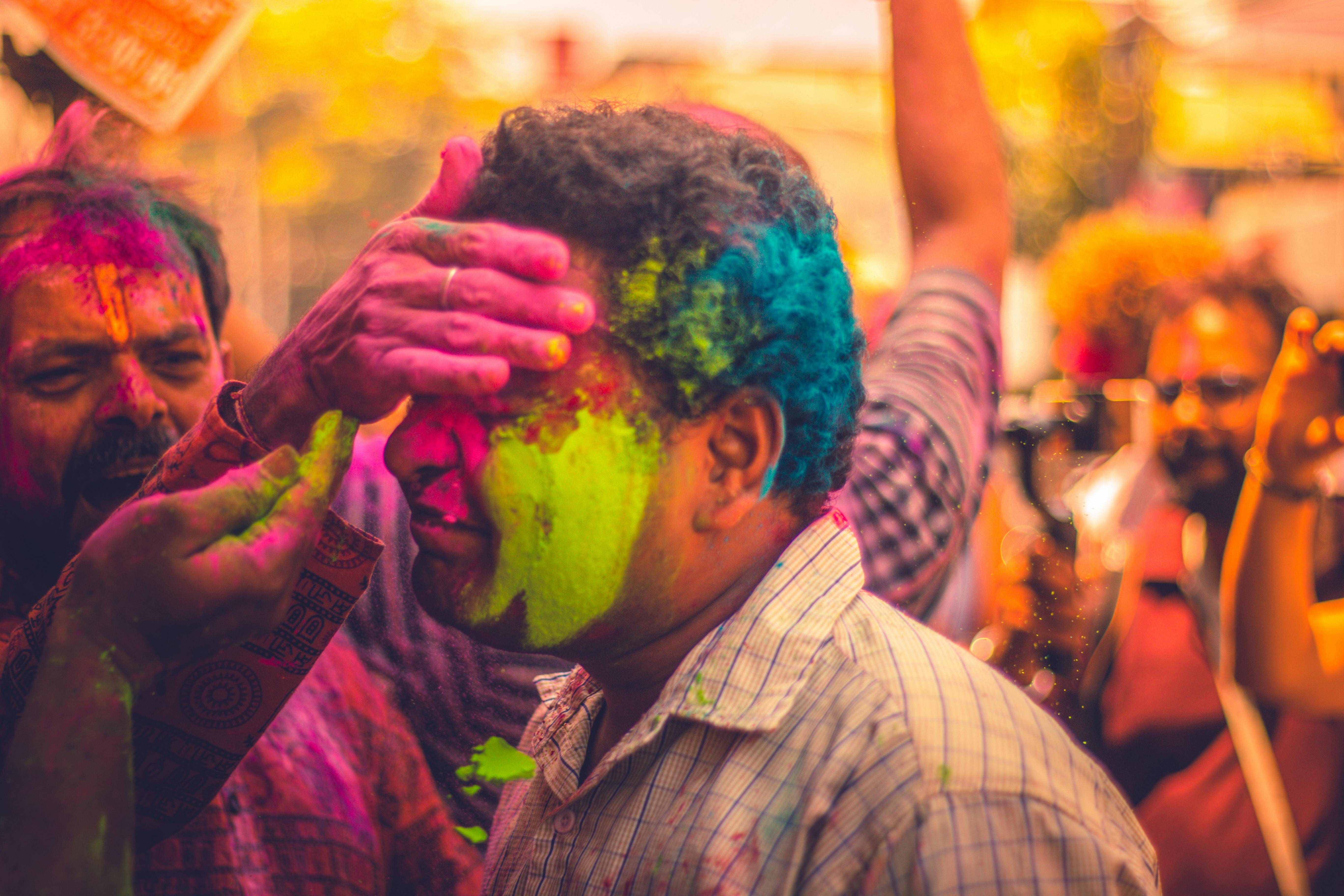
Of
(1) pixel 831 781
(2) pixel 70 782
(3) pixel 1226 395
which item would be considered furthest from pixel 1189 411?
(2) pixel 70 782

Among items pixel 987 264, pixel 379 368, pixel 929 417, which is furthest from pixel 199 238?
pixel 987 264

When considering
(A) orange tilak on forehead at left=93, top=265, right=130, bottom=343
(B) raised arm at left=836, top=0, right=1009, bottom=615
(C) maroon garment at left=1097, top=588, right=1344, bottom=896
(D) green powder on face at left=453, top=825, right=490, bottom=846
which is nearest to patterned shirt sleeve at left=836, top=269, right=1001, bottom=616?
(B) raised arm at left=836, top=0, right=1009, bottom=615

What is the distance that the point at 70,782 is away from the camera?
0.84 metres

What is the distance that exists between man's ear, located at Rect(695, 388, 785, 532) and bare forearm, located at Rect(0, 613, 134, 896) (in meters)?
0.59

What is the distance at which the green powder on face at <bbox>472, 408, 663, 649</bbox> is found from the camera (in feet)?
3.44

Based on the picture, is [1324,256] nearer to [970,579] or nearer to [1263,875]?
[970,579]

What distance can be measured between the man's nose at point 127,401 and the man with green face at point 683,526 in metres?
0.43

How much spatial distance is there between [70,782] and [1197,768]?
2.43m

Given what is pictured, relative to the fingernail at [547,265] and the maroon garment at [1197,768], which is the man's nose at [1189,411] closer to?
the maroon garment at [1197,768]

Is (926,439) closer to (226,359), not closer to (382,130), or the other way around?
(226,359)

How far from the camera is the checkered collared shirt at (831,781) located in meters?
0.87

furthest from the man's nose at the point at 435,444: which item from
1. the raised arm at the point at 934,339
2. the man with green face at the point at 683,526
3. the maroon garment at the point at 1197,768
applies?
the maroon garment at the point at 1197,768

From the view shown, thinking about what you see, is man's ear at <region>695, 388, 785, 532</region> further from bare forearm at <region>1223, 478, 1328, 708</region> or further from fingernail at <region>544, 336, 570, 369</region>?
bare forearm at <region>1223, 478, 1328, 708</region>

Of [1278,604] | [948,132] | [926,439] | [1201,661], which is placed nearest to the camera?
[926,439]
